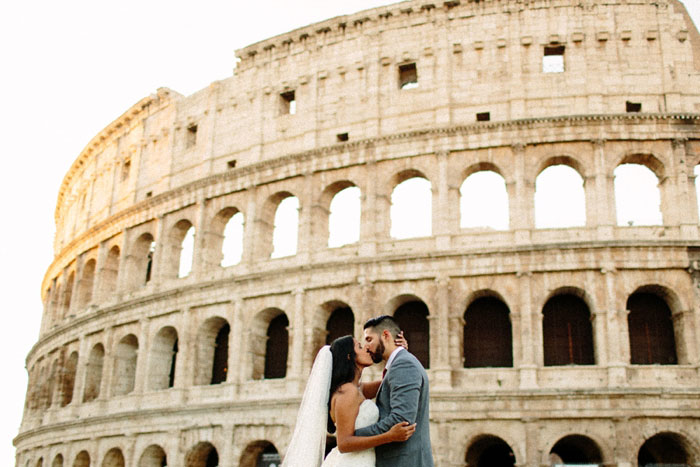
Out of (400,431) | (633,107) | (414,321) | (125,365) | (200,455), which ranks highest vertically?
(633,107)

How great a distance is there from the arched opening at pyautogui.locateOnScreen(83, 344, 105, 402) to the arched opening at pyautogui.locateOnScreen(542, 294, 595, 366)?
17457mm

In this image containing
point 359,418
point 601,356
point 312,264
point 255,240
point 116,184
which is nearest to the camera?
point 359,418

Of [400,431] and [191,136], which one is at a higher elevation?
[191,136]

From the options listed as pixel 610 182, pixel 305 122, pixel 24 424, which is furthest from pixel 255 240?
pixel 24 424

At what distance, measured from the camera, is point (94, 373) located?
2900cm

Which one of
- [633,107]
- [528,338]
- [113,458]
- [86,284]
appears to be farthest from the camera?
[86,284]

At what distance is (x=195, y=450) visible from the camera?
23391 millimetres

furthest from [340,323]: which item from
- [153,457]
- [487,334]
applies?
[153,457]

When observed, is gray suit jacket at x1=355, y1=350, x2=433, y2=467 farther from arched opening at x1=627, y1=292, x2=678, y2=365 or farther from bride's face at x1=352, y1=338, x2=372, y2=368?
arched opening at x1=627, y1=292, x2=678, y2=365

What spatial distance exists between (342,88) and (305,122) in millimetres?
1683

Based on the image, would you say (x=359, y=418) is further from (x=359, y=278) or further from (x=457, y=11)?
(x=457, y=11)

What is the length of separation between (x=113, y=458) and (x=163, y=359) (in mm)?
3994

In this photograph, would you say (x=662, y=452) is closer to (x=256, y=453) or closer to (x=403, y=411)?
(x=256, y=453)

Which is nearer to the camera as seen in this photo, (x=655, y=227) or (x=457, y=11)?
(x=655, y=227)
